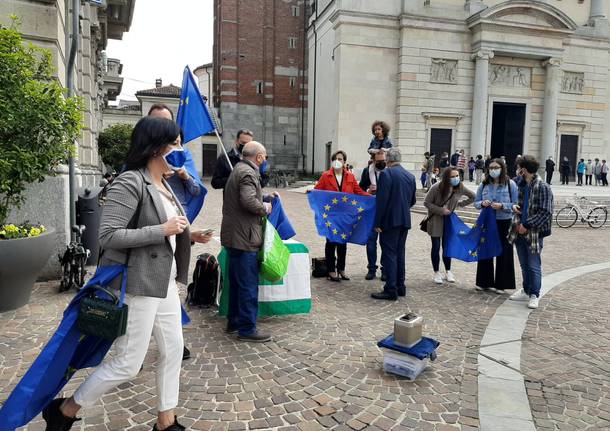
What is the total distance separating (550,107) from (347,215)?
88.9 ft

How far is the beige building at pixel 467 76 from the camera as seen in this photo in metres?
27.2

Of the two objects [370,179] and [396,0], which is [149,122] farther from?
[396,0]

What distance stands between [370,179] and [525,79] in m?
26.4

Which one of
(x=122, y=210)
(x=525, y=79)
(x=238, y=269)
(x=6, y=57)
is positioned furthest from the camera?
(x=525, y=79)

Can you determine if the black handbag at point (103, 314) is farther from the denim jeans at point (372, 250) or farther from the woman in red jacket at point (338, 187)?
the denim jeans at point (372, 250)

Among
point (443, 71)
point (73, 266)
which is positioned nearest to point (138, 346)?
point (73, 266)

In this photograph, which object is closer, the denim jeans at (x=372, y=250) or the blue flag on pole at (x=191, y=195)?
the blue flag on pole at (x=191, y=195)

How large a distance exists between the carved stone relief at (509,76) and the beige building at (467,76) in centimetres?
6

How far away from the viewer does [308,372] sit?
3.86m

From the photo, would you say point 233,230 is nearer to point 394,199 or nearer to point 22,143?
point 394,199

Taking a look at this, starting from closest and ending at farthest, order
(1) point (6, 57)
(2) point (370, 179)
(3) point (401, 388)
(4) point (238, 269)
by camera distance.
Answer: (3) point (401, 388), (4) point (238, 269), (1) point (6, 57), (2) point (370, 179)

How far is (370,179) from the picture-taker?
7.58m

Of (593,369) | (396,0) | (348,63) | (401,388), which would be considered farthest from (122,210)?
(396,0)

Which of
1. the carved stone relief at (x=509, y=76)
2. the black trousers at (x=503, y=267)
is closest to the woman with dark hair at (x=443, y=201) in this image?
the black trousers at (x=503, y=267)
